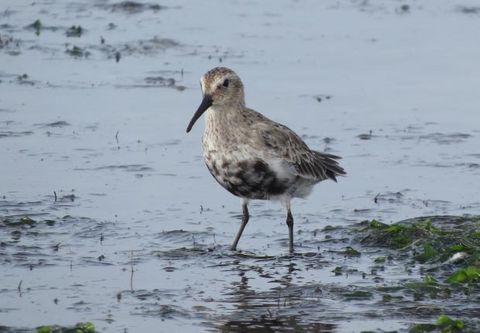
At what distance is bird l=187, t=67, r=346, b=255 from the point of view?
12.1 meters

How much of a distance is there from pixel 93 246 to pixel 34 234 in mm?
593

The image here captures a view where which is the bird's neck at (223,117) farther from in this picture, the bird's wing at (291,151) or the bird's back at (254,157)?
the bird's wing at (291,151)

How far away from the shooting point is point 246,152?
12141 millimetres

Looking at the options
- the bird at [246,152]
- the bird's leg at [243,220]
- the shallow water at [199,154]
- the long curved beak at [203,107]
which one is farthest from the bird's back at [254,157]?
the shallow water at [199,154]

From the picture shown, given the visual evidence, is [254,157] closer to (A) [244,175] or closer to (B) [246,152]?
(B) [246,152]

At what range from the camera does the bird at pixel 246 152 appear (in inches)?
477

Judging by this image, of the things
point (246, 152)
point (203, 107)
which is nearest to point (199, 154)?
point (203, 107)

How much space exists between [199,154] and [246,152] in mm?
3142

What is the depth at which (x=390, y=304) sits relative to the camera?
10.3m

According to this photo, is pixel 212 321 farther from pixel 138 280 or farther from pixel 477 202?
pixel 477 202

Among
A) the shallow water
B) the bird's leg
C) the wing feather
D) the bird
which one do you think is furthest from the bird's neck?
the shallow water

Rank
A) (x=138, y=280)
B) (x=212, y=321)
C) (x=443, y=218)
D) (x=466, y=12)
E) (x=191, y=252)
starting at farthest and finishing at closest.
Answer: (x=466, y=12), (x=443, y=218), (x=191, y=252), (x=138, y=280), (x=212, y=321)

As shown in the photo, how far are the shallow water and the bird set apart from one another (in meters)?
0.49

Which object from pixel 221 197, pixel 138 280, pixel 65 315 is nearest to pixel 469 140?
pixel 221 197
